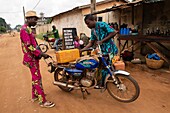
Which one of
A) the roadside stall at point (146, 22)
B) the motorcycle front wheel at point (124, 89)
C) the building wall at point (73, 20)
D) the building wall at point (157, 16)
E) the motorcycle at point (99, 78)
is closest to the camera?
the motorcycle front wheel at point (124, 89)

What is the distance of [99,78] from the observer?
129 inches

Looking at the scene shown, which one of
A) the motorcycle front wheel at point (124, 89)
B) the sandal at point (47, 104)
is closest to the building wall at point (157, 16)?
the motorcycle front wheel at point (124, 89)

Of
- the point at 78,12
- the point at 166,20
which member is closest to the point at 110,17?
the point at 166,20

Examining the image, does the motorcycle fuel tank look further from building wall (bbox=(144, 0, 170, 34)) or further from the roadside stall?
building wall (bbox=(144, 0, 170, 34))

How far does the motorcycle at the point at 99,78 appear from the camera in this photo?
3008 millimetres

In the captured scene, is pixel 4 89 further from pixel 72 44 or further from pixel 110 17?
pixel 110 17

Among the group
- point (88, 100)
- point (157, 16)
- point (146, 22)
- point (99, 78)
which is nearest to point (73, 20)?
point (146, 22)

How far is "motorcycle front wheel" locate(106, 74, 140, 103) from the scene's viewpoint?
2902 millimetres

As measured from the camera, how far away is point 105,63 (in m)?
3.03

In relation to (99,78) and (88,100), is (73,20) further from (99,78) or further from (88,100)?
(88,100)

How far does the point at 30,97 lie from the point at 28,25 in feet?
5.58

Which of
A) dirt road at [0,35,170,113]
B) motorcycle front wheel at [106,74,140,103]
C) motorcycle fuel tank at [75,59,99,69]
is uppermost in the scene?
motorcycle fuel tank at [75,59,99,69]

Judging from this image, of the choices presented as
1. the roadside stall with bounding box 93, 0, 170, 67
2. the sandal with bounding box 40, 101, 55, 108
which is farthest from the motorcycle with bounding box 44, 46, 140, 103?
the roadside stall with bounding box 93, 0, 170, 67

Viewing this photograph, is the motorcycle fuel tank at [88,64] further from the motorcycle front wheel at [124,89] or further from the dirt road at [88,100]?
the dirt road at [88,100]
